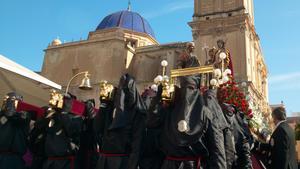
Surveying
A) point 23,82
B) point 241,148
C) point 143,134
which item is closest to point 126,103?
point 143,134

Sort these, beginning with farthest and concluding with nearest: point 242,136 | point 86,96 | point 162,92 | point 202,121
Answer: point 86,96 → point 242,136 → point 162,92 → point 202,121

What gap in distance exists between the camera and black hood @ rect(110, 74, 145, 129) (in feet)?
14.6

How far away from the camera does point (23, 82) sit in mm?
10953

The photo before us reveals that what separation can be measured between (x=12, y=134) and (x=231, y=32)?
26.7 m

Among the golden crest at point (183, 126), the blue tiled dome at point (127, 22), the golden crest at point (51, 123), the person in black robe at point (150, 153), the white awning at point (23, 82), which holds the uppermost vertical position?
the blue tiled dome at point (127, 22)

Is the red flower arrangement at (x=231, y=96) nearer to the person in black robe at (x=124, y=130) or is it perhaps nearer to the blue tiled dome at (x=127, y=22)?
the person in black robe at (x=124, y=130)

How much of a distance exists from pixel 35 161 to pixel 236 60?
2547cm

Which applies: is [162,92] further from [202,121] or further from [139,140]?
[139,140]

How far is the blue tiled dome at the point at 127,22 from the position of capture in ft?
136

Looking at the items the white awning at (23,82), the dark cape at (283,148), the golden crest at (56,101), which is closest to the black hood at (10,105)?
the golden crest at (56,101)

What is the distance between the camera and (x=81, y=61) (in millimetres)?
38844

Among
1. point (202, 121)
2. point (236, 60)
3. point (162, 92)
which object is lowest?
point (202, 121)

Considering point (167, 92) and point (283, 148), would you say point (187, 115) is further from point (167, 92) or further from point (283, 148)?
point (283, 148)

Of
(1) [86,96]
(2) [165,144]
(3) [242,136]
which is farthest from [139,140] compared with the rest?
(1) [86,96]
